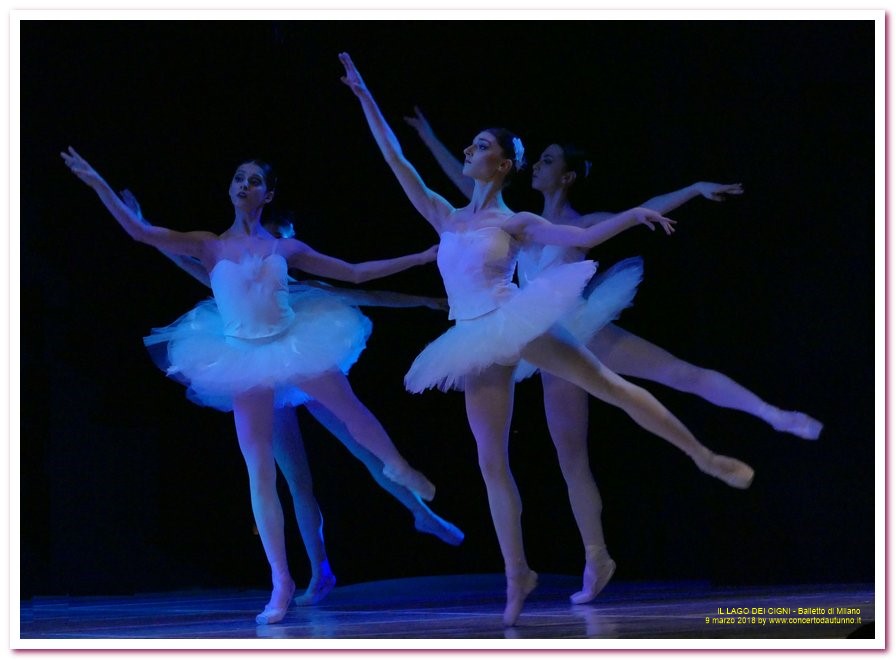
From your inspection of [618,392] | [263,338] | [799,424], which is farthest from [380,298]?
[799,424]

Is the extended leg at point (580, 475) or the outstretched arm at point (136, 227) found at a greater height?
the outstretched arm at point (136, 227)

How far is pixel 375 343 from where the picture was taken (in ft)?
17.4

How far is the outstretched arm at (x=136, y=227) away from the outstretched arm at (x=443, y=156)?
90 centimetres

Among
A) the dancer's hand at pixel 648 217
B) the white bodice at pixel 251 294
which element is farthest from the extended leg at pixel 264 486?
the dancer's hand at pixel 648 217

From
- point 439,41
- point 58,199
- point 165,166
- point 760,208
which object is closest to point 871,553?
point 760,208

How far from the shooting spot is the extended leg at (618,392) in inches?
161

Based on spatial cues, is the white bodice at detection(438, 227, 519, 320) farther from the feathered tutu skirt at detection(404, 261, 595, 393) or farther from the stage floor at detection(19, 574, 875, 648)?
the stage floor at detection(19, 574, 875, 648)

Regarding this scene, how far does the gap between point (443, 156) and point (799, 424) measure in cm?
166

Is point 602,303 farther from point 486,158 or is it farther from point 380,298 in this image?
point 380,298

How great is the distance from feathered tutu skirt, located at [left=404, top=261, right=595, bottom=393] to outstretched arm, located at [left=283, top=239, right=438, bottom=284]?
0.49 meters

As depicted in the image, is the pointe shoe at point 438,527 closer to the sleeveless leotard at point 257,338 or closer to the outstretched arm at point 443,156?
the sleeveless leotard at point 257,338
